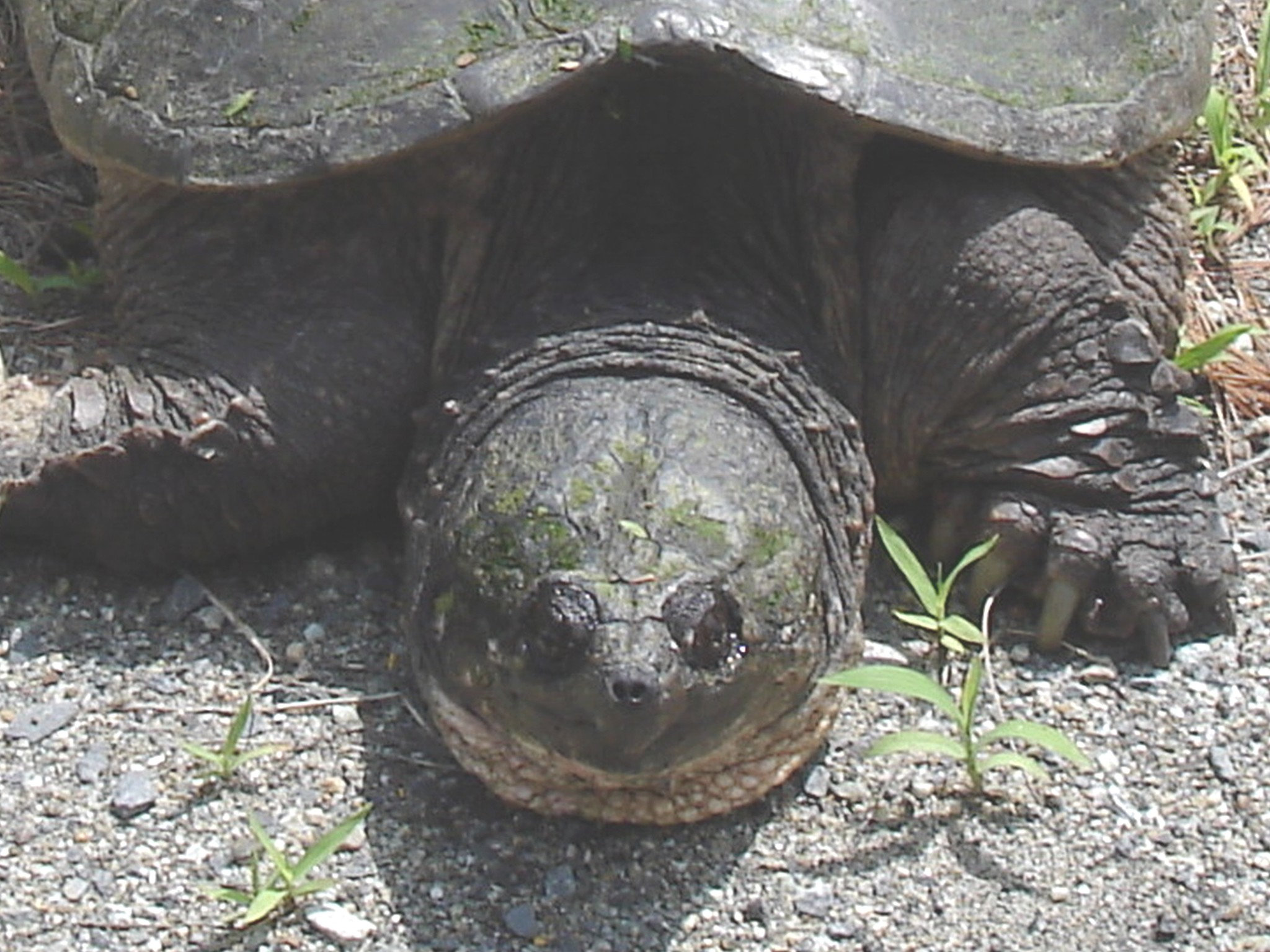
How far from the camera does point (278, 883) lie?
8.98 ft

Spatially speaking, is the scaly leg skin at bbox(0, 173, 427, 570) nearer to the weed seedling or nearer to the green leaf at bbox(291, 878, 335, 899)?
the green leaf at bbox(291, 878, 335, 899)

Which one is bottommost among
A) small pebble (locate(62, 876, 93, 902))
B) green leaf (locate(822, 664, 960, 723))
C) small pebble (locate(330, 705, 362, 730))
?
small pebble (locate(62, 876, 93, 902))

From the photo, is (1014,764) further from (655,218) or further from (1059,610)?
(655,218)

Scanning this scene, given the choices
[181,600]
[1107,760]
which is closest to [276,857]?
[181,600]

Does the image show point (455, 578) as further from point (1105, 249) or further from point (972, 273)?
point (1105, 249)

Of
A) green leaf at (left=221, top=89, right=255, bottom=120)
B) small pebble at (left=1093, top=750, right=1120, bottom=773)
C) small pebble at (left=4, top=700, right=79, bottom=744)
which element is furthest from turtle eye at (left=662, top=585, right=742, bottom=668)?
green leaf at (left=221, top=89, right=255, bottom=120)

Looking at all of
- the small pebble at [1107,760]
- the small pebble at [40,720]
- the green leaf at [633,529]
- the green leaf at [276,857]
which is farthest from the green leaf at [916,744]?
the small pebble at [40,720]

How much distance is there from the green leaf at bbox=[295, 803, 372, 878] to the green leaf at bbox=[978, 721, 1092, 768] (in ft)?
2.76

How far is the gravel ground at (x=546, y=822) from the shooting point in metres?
2.74

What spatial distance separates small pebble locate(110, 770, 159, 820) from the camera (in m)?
2.90

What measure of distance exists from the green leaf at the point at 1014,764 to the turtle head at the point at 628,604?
0.24m

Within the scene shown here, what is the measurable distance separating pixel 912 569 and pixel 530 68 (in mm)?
927

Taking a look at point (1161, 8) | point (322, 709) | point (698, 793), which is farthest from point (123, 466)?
point (1161, 8)

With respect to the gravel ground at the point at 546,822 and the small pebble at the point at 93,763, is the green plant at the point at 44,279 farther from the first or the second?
the small pebble at the point at 93,763
